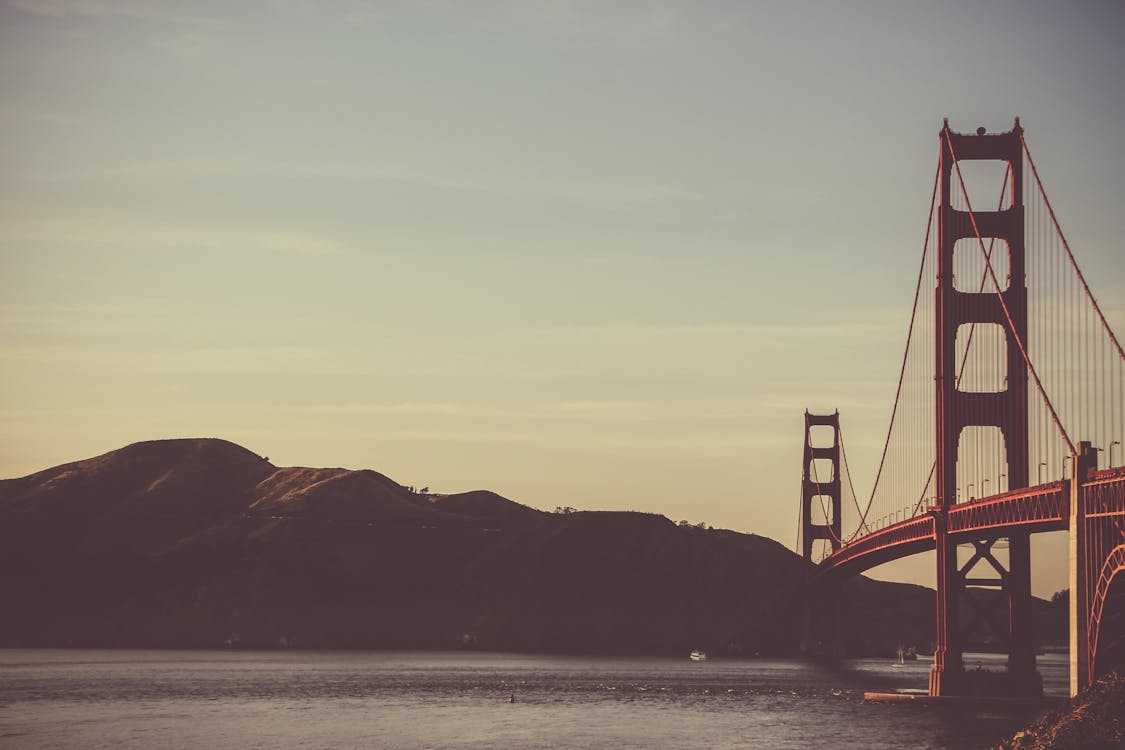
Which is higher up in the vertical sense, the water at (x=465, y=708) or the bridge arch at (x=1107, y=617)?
the bridge arch at (x=1107, y=617)

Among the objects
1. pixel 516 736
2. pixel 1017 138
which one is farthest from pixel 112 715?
pixel 1017 138

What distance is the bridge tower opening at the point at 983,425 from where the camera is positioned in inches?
2758

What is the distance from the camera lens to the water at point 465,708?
6406 cm

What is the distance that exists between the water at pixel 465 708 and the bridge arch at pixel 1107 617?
20.3 feet

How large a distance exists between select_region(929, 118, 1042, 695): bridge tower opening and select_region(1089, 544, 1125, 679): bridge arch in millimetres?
15544

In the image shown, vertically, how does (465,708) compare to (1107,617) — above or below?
below

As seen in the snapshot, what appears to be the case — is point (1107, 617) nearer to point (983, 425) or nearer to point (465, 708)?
point (983, 425)

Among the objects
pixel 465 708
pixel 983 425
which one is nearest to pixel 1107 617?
pixel 983 425

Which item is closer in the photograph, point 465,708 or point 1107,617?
point 1107,617

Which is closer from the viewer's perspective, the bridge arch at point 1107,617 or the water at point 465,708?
the bridge arch at point 1107,617

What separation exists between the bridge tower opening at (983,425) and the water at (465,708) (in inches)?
140

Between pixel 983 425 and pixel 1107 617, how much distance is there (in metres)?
19.2

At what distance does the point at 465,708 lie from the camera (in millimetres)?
83562

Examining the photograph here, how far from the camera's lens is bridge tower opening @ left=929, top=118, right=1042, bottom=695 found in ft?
230
